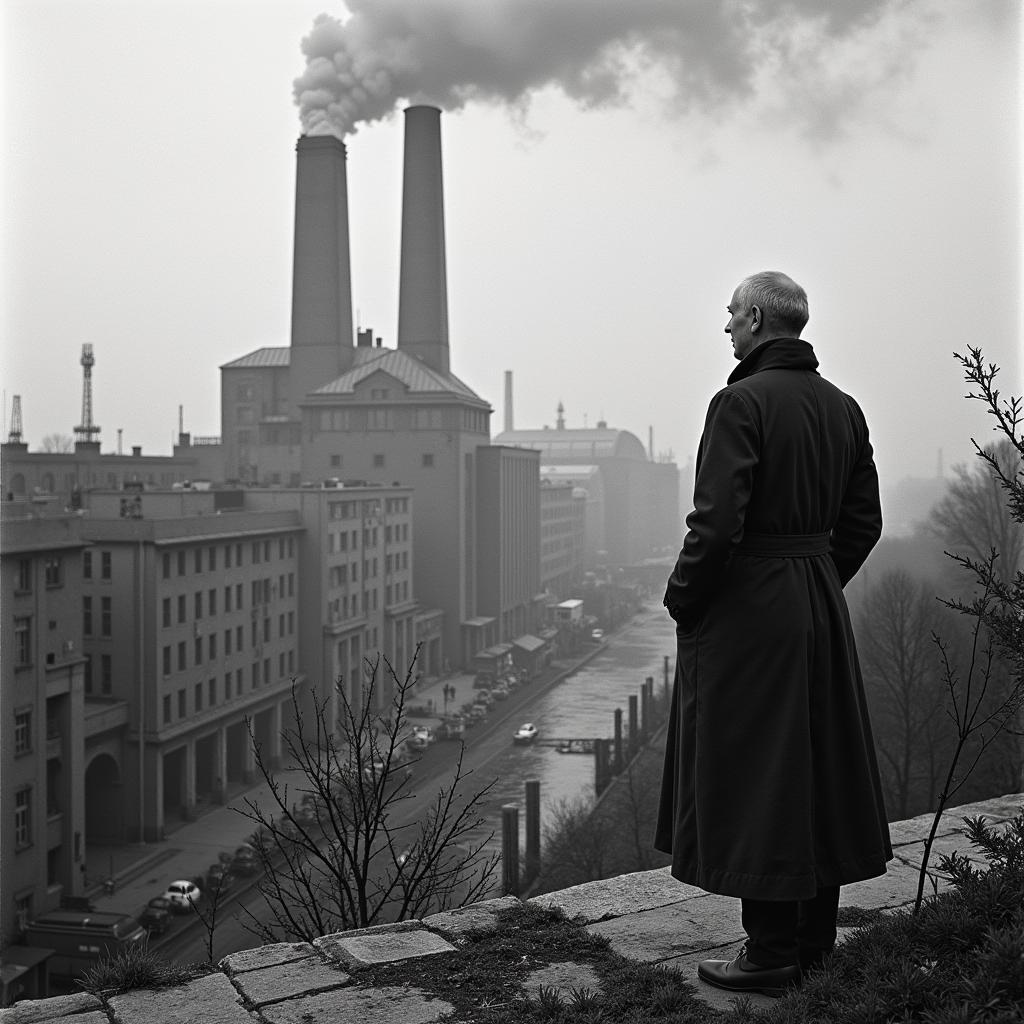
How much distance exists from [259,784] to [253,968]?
35.0 meters

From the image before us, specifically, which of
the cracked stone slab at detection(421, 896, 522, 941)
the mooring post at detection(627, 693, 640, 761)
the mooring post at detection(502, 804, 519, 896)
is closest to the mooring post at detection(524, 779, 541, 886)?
the mooring post at detection(502, 804, 519, 896)

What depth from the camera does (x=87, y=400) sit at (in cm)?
8381

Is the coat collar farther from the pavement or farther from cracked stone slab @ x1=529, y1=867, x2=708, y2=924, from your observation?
cracked stone slab @ x1=529, y1=867, x2=708, y2=924

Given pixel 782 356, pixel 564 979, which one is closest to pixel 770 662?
pixel 782 356

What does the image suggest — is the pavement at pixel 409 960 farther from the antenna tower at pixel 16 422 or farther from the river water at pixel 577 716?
the antenna tower at pixel 16 422

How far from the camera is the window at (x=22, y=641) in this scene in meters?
25.8

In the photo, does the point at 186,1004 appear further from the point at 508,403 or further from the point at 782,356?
the point at 508,403

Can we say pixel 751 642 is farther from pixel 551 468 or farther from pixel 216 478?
pixel 551 468

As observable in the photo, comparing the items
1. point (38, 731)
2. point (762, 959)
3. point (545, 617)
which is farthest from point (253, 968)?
point (545, 617)

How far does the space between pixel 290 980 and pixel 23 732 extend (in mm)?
24921

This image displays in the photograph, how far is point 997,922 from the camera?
3.26 m

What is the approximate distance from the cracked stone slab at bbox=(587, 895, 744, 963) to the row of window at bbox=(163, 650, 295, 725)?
30186 mm

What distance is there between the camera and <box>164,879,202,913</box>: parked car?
25562 millimetres

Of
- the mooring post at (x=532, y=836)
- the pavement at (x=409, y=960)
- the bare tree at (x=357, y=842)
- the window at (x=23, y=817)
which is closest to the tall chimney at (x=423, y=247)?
the mooring post at (x=532, y=836)
